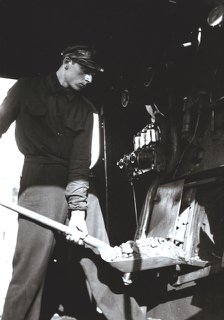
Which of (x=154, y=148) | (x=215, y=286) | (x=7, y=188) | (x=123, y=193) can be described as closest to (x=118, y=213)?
(x=123, y=193)

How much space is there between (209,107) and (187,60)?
896 millimetres

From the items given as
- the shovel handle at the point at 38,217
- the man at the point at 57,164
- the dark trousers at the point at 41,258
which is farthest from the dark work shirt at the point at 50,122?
the shovel handle at the point at 38,217

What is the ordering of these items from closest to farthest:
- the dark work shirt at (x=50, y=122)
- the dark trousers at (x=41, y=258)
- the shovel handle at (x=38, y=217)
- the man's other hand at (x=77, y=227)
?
the dark trousers at (x=41, y=258), the shovel handle at (x=38, y=217), the man's other hand at (x=77, y=227), the dark work shirt at (x=50, y=122)

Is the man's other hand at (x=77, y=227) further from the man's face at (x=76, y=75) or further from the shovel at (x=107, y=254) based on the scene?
the man's face at (x=76, y=75)

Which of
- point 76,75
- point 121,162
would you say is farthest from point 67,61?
point 121,162

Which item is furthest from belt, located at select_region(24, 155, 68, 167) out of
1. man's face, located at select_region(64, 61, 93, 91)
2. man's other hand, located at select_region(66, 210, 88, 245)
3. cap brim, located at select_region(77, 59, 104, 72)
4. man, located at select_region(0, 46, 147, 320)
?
cap brim, located at select_region(77, 59, 104, 72)

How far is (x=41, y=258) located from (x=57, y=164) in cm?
81

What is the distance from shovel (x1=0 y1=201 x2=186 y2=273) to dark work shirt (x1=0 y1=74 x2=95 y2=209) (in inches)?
17.2

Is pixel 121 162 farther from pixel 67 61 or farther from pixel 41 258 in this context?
pixel 41 258

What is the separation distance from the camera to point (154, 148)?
4383 millimetres

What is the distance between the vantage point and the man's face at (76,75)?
3.07 m

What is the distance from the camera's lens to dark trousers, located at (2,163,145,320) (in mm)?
2707

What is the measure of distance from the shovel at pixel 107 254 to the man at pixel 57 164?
8 cm

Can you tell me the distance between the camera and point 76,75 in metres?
3.08
